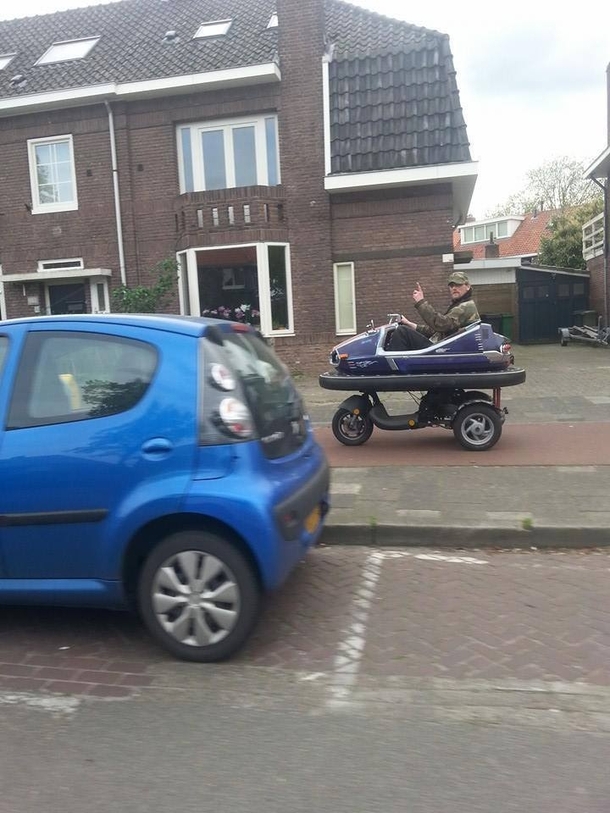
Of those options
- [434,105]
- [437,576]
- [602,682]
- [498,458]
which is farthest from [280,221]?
[602,682]

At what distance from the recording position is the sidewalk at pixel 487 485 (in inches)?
201

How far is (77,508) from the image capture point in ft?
11.3

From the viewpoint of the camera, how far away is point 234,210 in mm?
14344

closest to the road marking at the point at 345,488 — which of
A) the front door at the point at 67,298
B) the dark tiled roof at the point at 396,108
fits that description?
the dark tiled roof at the point at 396,108

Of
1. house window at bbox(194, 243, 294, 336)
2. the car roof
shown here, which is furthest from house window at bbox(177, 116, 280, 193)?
the car roof

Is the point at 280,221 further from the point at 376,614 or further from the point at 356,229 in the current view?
the point at 376,614

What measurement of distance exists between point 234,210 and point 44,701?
12.4 meters

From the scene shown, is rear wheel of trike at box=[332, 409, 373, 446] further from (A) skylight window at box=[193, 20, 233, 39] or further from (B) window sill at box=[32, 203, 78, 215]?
(A) skylight window at box=[193, 20, 233, 39]

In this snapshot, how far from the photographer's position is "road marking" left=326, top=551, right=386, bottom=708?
3.21m

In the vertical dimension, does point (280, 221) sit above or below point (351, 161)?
below

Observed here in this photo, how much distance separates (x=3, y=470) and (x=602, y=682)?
10.1 ft

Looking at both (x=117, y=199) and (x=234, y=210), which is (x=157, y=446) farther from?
(x=117, y=199)

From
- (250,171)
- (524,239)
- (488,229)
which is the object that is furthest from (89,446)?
(488,229)

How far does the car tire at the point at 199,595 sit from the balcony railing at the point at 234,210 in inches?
462
